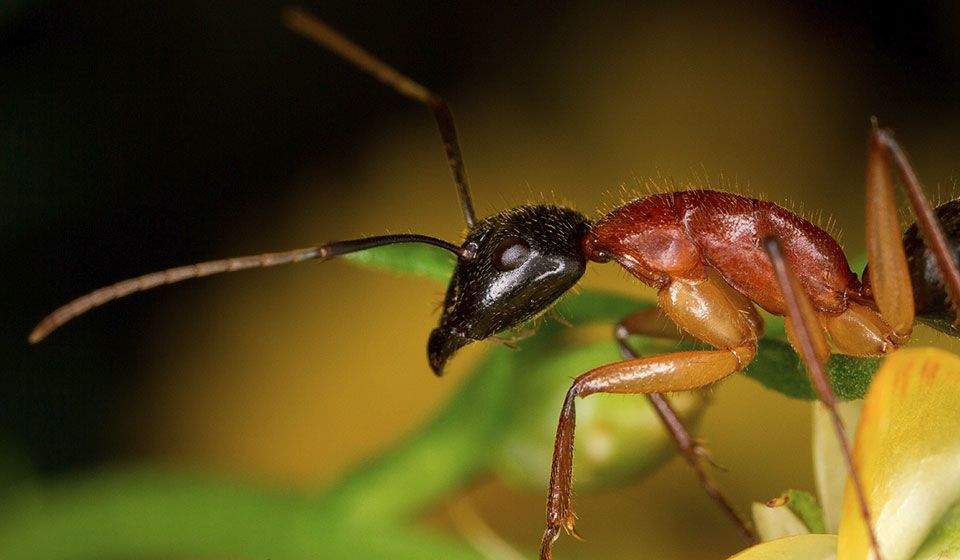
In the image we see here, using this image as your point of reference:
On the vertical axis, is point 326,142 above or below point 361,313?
above

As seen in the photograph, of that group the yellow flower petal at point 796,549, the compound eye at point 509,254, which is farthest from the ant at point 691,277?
the yellow flower petal at point 796,549

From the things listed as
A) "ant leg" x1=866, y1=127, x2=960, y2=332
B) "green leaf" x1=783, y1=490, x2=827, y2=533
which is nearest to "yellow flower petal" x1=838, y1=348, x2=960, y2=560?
"green leaf" x1=783, y1=490, x2=827, y2=533

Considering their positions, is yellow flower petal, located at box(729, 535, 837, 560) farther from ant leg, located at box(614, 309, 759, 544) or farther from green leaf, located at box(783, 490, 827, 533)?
ant leg, located at box(614, 309, 759, 544)

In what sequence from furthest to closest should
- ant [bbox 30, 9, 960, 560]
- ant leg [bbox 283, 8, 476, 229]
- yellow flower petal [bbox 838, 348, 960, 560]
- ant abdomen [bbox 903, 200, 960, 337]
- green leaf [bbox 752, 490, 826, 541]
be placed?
1. ant leg [bbox 283, 8, 476, 229]
2. ant abdomen [bbox 903, 200, 960, 337]
3. ant [bbox 30, 9, 960, 560]
4. green leaf [bbox 752, 490, 826, 541]
5. yellow flower petal [bbox 838, 348, 960, 560]

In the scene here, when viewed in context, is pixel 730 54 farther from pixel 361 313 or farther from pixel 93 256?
pixel 93 256

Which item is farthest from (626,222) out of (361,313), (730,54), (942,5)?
(942,5)

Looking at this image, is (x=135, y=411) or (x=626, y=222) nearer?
(x=626, y=222)

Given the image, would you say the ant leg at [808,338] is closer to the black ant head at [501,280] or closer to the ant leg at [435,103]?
the black ant head at [501,280]

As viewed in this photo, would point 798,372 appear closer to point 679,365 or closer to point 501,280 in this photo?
point 679,365
